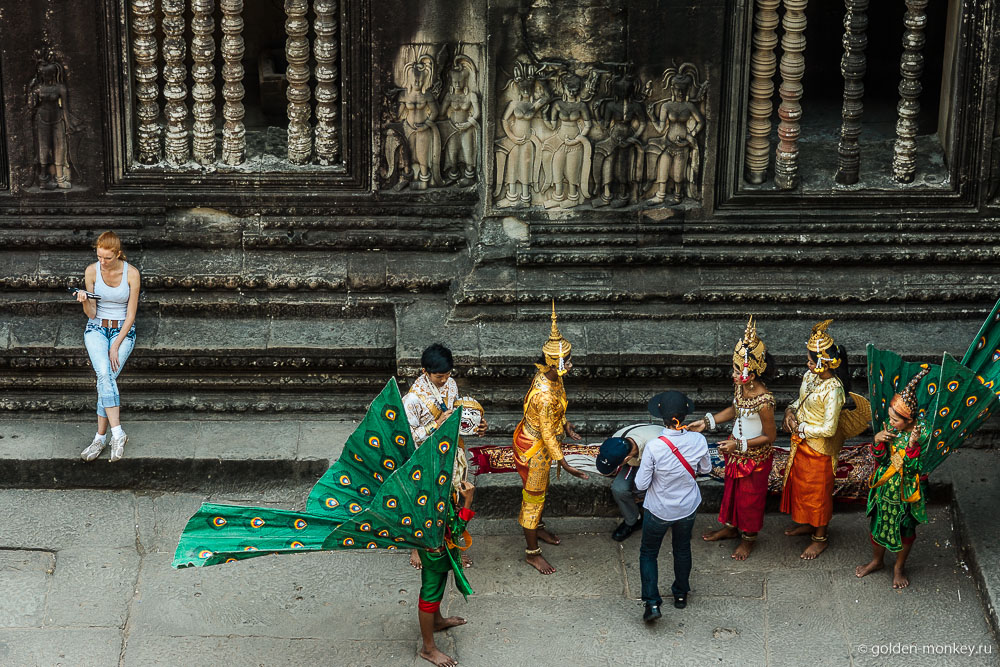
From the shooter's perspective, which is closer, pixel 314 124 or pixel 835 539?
pixel 835 539

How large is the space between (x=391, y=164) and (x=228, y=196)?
1.09 metres

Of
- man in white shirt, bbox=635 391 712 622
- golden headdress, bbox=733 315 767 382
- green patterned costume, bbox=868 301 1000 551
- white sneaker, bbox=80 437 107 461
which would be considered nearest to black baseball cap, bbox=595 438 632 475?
man in white shirt, bbox=635 391 712 622

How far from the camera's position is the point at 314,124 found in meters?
10.5

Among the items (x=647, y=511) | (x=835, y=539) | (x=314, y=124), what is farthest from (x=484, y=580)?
(x=314, y=124)

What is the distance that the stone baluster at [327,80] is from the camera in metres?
9.98

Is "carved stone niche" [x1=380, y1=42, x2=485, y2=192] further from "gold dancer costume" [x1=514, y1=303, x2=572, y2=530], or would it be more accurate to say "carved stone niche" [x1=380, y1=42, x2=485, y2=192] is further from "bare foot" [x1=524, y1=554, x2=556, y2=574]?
"bare foot" [x1=524, y1=554, x2=556, y2=574]

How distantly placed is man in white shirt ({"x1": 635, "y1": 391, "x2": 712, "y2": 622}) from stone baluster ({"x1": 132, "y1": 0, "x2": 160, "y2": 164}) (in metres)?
3.94

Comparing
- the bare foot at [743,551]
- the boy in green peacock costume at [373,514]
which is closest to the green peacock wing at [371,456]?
the boy in green peacock costume at [373,514]

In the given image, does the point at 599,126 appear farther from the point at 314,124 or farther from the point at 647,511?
the point at 647,511

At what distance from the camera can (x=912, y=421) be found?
8.52m

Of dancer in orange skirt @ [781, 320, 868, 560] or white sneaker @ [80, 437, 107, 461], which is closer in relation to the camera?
dancer in orange skirt @ [781, 320, 868, 560]

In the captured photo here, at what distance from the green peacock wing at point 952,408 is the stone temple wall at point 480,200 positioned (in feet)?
4.57

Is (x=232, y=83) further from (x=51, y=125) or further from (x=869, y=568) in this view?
(x=869, y=568)

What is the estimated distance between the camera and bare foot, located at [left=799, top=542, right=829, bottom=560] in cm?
916
